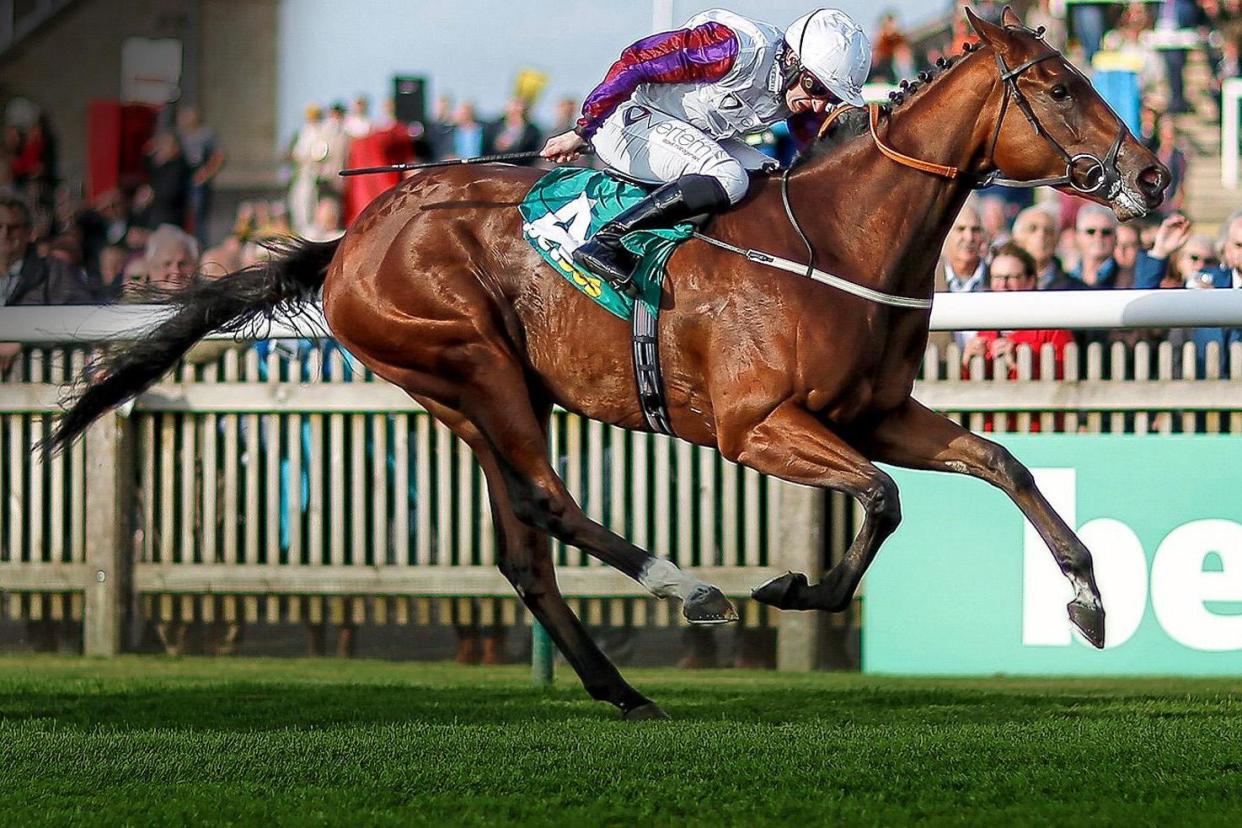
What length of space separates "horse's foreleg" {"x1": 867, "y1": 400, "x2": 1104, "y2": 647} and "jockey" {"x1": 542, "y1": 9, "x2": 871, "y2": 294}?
0.81 meters

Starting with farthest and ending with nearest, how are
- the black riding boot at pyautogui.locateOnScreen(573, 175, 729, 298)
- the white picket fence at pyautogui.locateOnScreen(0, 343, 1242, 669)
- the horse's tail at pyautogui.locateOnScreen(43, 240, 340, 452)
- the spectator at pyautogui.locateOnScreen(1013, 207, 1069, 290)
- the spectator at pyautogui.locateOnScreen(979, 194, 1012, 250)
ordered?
1. the spectator at pyautogui.locateOnScreen(979, 194, 1012, 250)
2. the spectator at pyautogui.locateOnScreen(1013, 207, 1069, 290)
3. the white picket fence at pyautogui.locateOnScreen(0, 343, 1242, 669)
4. the horse's tail at pyautogui.locateOnScreen(43, 240, 340, 452)
5. the black riding boot at pyautogui.locateOnScreen(573, 175, 729, 298)

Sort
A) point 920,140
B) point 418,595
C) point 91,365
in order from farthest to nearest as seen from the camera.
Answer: point 418,595 < point 91,365 < point 920,140

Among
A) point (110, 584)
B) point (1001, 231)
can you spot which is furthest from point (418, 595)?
point (1001, 231)

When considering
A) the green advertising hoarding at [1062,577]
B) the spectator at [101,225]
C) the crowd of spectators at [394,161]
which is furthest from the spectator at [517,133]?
the green advertising hoarding at [1062,577]

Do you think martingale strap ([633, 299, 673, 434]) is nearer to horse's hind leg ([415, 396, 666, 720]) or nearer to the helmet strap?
horse's hind leg ([415, 396, 666, 720])

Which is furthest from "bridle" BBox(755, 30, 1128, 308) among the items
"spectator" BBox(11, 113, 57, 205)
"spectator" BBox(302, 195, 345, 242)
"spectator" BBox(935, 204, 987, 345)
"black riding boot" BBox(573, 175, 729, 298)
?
"spectator" BBox(11, 113, 57, 205)

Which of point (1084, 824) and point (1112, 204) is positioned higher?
point (1112, 204)

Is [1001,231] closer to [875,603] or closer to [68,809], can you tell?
Result: [875,603]

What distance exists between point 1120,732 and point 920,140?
1.70 m

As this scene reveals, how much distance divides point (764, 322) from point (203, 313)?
2113 mm

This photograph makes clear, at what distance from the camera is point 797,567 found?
24.6 ft

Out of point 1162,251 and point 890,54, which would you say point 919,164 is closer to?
point 1162,251

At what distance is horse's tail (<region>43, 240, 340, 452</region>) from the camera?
6.41m

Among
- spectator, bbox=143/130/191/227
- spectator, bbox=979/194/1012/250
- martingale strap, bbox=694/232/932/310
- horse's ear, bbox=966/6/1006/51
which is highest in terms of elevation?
spectator, bbox=143/130/191/227
